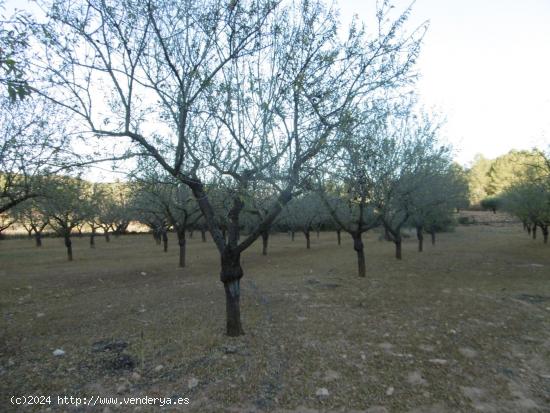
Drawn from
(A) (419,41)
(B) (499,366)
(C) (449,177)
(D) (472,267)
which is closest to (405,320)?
(B) (499,366)

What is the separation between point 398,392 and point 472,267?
15383mm

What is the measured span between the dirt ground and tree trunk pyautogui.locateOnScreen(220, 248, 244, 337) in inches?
10.6

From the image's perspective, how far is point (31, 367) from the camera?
19.1ft

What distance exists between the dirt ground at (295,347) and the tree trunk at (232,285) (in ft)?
0.88

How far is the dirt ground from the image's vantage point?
479cm

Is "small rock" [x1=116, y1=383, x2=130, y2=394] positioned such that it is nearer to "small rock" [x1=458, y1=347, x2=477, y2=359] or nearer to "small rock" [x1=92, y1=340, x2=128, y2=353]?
"small rock" [x1=92, y1=340, x2=128, y2=353]

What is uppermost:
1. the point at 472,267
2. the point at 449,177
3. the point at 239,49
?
the point at 239,49

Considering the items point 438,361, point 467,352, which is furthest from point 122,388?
point 467,352

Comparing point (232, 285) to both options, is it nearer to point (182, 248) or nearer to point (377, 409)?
point (377, 409)

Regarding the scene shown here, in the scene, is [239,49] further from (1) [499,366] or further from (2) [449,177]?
(2) [449,177]

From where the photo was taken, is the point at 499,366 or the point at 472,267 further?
the point at 472,267

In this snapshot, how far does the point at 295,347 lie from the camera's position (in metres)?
6.46

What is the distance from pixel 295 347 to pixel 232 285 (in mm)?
1728

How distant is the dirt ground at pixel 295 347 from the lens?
4.79 meters
